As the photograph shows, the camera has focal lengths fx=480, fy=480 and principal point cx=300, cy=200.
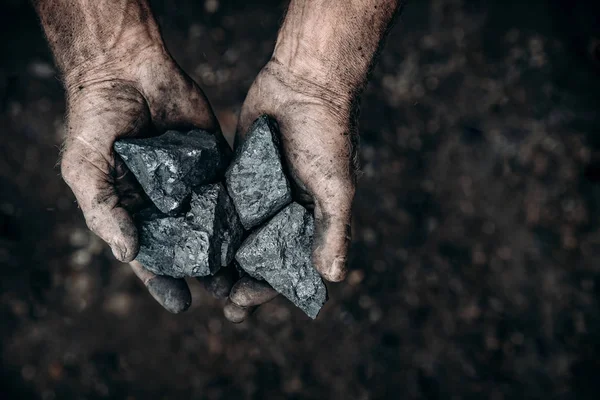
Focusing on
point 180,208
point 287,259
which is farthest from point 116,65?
point 287,259

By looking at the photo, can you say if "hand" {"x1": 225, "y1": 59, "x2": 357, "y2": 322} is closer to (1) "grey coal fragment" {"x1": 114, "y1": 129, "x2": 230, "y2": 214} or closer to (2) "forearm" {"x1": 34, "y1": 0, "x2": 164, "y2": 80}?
(1) "grey coal fragment" {"x1": 114, "y1": 129, "x2": 230, "y2": 214}

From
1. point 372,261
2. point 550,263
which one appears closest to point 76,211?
point 372,261

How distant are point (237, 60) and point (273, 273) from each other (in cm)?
211

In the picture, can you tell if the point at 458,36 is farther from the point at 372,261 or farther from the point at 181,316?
the point at 181,316

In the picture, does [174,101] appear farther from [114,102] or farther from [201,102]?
[114,102]

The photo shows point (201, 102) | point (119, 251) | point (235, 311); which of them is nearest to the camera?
point (119, 251)

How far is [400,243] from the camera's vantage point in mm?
3611

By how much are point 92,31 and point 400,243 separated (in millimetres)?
2463

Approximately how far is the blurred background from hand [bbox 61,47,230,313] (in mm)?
1095

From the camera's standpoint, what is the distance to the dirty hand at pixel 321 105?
229 cm

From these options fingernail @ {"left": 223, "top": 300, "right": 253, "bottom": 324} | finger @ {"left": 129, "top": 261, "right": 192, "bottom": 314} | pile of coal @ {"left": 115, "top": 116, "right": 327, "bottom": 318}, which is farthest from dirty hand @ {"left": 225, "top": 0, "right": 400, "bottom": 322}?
finger @ {"left": 129, "top": 261, "right": 192, "bottom": 314}

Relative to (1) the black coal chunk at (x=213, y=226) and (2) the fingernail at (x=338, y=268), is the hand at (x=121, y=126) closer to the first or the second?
(1) the black coal chunk at (x=213, y=226)

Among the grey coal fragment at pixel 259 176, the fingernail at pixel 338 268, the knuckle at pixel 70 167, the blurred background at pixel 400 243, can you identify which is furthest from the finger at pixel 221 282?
the blurred background at pixel 400 243

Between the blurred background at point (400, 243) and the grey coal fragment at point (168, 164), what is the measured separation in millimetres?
1391
